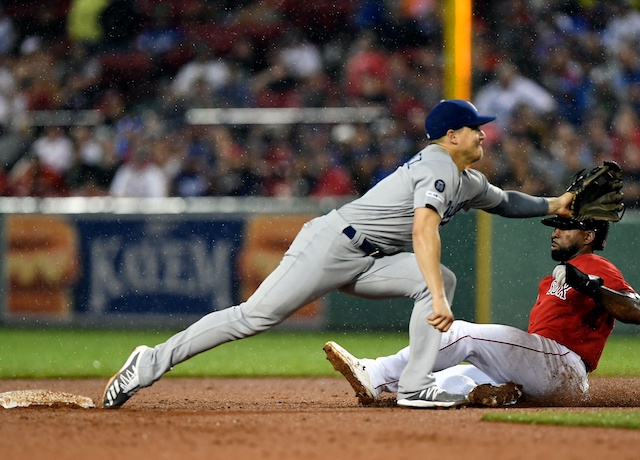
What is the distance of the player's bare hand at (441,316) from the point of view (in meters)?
5.63

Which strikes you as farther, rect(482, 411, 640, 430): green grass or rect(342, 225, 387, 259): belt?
rect(342, 225, 387, 259): belt

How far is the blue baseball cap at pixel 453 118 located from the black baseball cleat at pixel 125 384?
1.96m

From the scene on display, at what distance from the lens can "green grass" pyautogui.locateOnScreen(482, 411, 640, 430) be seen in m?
5.27

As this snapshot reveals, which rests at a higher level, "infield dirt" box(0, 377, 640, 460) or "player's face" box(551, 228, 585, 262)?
"player's face" box(551, 228, 585, 262)

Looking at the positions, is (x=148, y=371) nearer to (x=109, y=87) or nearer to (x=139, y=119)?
(x=139, y=119)

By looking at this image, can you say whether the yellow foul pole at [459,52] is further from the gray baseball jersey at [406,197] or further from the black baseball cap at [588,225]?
the gray baseball jersey at [406,197]

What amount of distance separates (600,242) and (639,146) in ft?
21.5

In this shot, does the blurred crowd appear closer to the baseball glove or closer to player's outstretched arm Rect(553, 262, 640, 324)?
the baseball glove

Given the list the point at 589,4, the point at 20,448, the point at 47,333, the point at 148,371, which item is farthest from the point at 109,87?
the point at 20,448

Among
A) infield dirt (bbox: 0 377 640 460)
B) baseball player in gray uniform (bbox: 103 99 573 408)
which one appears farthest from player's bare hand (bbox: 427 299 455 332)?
infield dirt (bbox: 0 377 640 460)

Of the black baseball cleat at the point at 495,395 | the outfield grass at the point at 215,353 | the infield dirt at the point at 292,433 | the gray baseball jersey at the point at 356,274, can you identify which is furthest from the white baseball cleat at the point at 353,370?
the outfield grass at the point at 215,353

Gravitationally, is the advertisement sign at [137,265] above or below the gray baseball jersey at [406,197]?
below

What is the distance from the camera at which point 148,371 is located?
234 inches

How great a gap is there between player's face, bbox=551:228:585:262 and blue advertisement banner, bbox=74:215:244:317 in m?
5.96
